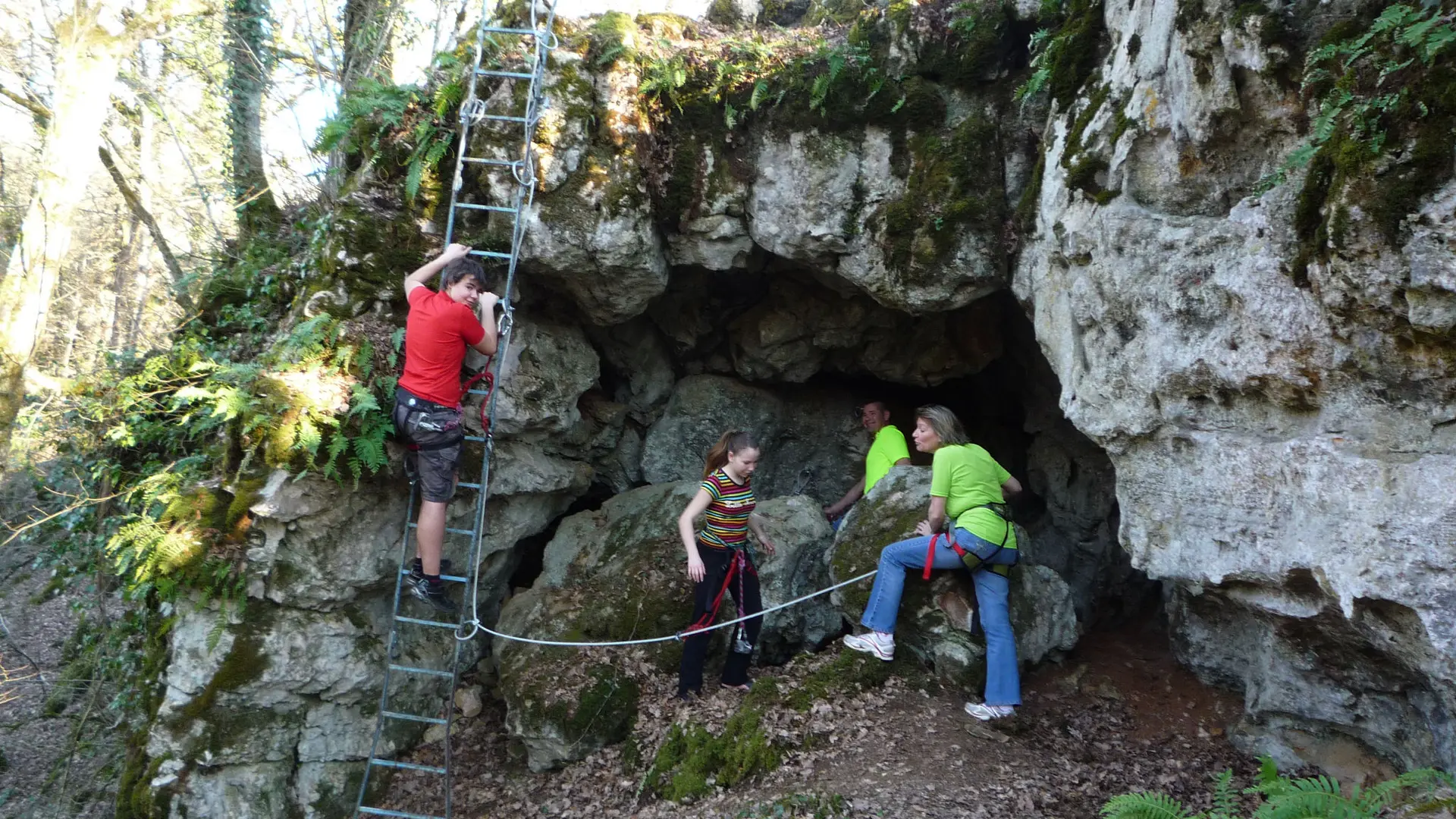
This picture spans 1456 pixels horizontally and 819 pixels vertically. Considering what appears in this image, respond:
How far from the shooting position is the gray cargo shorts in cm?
653

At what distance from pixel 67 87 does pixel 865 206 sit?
8018 mm

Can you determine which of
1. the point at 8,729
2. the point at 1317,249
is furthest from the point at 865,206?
the point at 8,729

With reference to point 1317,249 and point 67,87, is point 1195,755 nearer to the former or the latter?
point 1317,249

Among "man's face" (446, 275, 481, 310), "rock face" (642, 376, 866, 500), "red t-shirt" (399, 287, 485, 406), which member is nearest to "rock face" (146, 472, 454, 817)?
"red t-shirt" (399, 287, 485, 406)

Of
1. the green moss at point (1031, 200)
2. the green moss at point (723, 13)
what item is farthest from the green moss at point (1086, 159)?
the green moss at point (723, 13)

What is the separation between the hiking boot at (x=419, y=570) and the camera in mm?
6926

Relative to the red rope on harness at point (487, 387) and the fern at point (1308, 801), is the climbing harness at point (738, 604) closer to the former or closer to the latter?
the red rope on harness at point (487, 387)

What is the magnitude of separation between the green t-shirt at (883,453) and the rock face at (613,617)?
717 mm

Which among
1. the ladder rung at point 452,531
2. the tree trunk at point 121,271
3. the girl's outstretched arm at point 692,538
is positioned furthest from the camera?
the tree trunk at point 121,271

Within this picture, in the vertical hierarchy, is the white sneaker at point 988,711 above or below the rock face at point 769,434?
below

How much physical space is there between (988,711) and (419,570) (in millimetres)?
5047

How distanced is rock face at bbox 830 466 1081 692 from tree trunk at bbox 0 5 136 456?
8121mm

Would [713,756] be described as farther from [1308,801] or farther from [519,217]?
[519,217]

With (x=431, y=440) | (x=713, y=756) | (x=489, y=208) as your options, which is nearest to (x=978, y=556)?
(x=713, y=756)
